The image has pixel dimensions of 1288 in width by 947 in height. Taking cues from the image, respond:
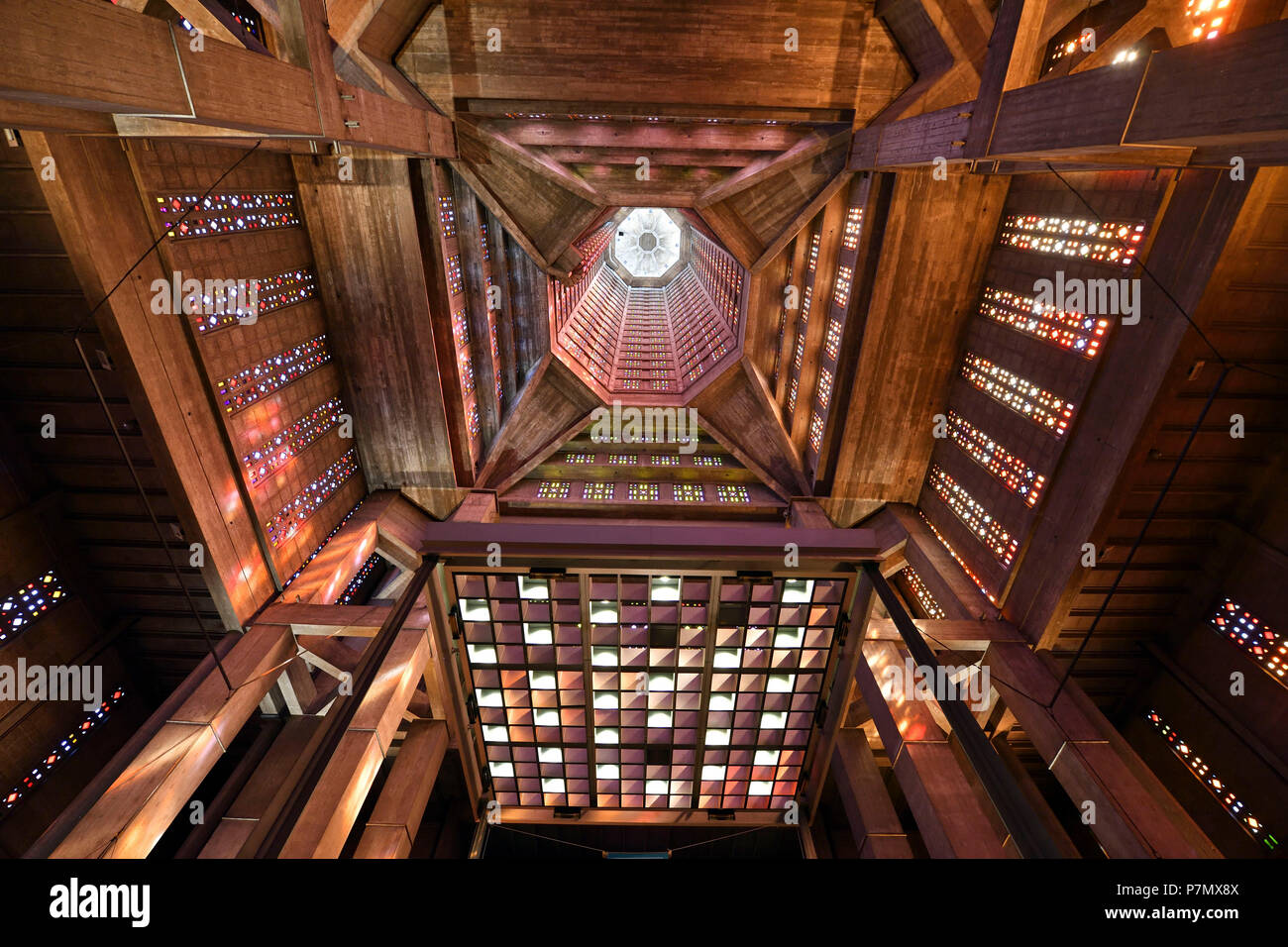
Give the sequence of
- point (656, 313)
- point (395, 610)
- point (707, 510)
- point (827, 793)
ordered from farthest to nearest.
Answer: point (656, 313), point (707, 510), point (827, 793), point (395, 610)

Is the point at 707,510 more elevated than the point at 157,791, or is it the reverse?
the point at 707,510

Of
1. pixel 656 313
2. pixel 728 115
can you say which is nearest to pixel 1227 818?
pixel 728 115

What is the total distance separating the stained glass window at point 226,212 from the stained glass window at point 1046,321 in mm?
16901

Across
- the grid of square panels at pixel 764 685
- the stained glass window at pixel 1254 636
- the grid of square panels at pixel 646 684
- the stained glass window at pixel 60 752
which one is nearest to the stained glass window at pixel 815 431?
the grid of square panels at pixel 764 685

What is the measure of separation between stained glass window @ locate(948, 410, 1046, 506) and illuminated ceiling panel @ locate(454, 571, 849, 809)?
6052 mm

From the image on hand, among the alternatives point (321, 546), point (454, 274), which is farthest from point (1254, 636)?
point (321, 546)

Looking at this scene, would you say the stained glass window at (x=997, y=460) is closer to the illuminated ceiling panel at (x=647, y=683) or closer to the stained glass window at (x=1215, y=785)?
the stained glass window at (x=1215, y=785)

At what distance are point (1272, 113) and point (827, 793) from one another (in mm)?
15438

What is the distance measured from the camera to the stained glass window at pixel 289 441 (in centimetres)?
1109

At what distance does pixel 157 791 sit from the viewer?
26.7 ft

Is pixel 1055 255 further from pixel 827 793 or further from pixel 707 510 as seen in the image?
pixel 827 793

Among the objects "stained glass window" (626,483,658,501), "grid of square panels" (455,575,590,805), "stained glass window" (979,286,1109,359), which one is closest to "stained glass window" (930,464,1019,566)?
"stained glass window" (979,286,1109,359)
